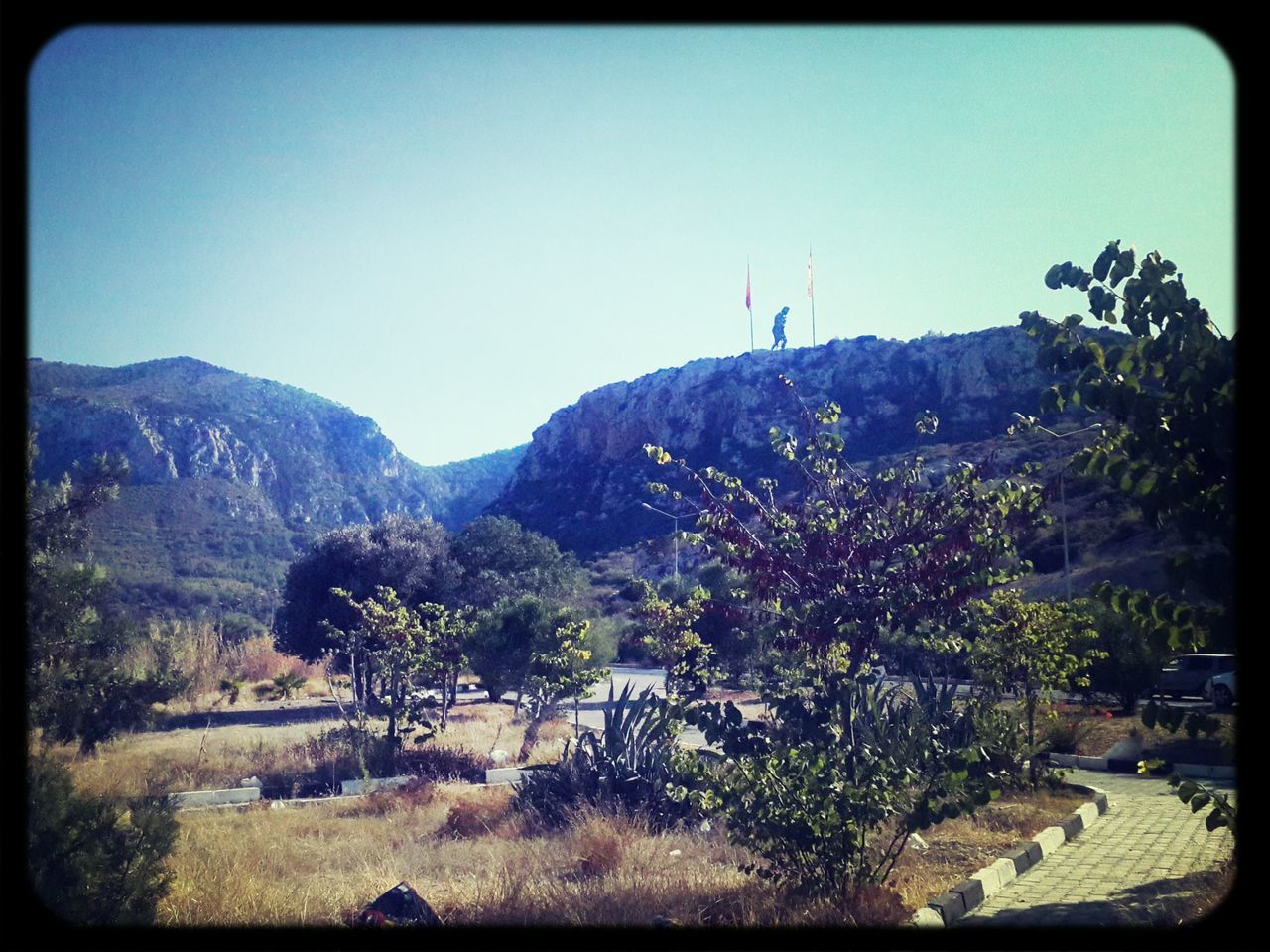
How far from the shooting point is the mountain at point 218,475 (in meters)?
38.2

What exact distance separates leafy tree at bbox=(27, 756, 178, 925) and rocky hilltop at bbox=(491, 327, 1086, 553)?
38634 mm

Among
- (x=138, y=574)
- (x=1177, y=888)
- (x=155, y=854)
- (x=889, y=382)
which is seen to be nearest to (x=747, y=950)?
(x=1177, y=888)

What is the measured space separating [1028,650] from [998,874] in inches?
185

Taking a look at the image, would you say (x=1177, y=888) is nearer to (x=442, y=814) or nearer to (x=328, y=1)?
(x=442, y=814)

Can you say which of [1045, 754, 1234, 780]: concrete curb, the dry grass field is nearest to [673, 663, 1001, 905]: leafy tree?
the dry grass field

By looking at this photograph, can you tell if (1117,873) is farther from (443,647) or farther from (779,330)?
(779,330)

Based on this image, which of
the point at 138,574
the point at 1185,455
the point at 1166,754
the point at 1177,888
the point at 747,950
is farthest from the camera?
the point at 138,574

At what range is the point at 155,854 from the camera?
228 inches

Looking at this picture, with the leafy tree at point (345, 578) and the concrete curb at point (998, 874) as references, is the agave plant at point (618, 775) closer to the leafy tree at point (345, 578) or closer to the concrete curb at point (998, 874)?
the concrete curb at point (998, 874)

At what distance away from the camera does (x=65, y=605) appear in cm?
876

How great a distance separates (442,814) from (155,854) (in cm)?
427

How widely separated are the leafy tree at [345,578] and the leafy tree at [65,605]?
542 inches

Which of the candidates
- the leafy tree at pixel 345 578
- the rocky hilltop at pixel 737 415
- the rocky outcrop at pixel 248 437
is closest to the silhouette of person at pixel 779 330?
the rocky hilltop at pixel 737 415

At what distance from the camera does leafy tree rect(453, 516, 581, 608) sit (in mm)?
27156
